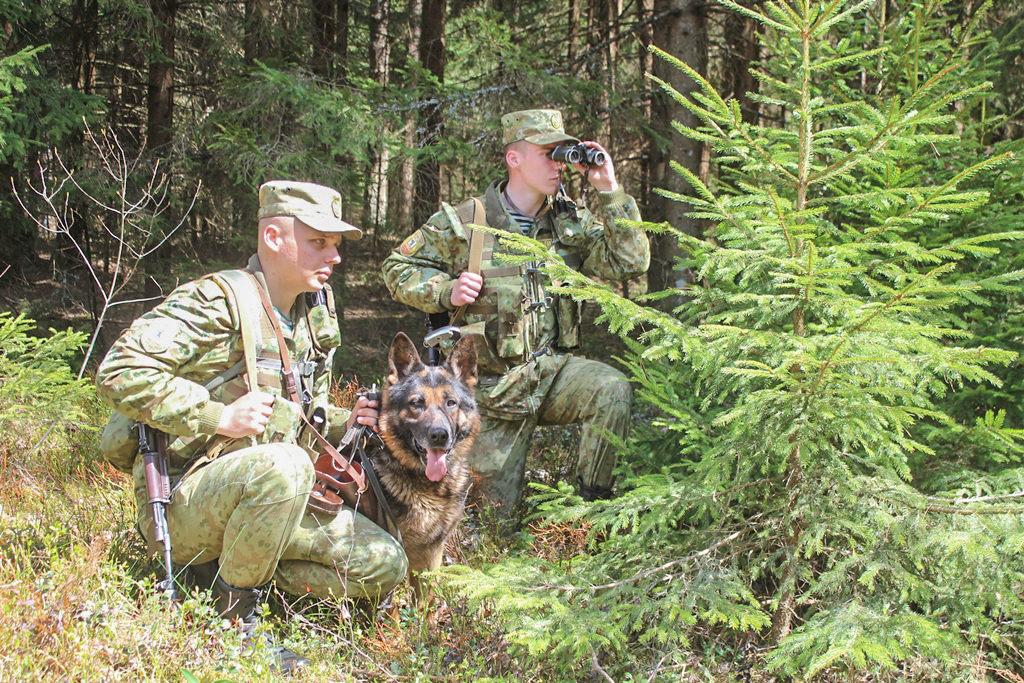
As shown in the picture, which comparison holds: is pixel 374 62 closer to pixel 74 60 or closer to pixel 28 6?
pixel 74 60

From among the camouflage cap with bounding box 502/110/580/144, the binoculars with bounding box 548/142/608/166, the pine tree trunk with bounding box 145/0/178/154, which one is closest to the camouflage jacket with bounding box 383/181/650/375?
the binoculars with bounding box 548/142/608/166

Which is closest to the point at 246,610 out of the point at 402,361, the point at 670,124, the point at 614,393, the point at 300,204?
the point at 402,361

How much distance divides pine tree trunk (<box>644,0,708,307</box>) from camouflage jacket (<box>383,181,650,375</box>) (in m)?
1.79

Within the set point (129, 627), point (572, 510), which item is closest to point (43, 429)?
point (129, 627)

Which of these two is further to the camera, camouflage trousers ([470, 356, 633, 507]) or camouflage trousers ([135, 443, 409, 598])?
camouflage trousers ([470, 356, 633, 507])

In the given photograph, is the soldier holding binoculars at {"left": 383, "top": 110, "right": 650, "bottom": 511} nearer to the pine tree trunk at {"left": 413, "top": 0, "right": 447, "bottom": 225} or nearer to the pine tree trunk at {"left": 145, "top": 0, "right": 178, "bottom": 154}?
the pine tree trunk at {"left": 413, "top": 0, "right": 447, "bottom": 225}

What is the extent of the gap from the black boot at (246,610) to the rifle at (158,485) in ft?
0.64

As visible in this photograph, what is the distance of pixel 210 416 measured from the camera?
3260 mm

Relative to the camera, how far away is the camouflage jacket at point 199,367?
311 centimetres

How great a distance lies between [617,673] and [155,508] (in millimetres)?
2017

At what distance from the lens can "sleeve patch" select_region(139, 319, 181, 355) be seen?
3186mm

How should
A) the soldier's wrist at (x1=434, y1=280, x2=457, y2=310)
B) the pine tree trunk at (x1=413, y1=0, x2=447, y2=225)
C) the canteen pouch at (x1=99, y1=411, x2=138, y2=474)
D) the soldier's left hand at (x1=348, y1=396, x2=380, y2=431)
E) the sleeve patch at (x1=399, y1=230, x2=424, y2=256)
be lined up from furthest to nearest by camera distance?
the pine tree trunk at (x1=413, y1=0, x2=447, y2=225) → the sleeve patch at (x1=399, y1=230, x2=424, y2=256) → the soldier's wrist at (x1=434, y1=280, x2=457, y2=310) → the soldier's left hand at (x1=348, y1=396, x2=380, y2=431) → the canteen pouch at (x1=99, y1=411, x2=138, y2=474)

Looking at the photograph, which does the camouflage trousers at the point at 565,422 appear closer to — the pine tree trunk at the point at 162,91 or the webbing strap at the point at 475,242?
the webbing strap at the point at 475,242

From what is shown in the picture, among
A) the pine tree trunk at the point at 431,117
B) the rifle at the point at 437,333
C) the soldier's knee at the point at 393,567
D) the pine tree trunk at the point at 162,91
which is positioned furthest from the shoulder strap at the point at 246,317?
the pine tree trunk at the point at 162,91
